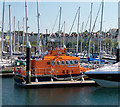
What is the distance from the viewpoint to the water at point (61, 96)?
22109mm

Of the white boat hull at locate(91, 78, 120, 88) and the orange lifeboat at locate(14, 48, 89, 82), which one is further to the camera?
the orange lifeboat at locate(14, 48, 89, 82)

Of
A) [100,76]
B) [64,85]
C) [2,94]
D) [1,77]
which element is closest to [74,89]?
[64,85]

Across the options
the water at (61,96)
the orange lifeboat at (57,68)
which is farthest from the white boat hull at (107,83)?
the orange lifeboat at (57,68)

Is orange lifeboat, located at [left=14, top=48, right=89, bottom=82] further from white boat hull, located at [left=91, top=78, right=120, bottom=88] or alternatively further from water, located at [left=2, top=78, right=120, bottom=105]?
white boat hull, located at [left=91, top=78, right=120, bottom=88]

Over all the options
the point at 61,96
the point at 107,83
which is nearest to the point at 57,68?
the point at 61,96

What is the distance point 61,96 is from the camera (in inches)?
944

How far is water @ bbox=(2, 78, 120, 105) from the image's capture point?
2211 cm

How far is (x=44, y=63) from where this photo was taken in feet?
94.3

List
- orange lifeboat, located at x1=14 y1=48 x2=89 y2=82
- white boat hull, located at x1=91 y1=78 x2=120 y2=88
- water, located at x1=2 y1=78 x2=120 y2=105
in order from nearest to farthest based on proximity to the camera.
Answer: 1. water, located at x1=2 y1=78 x2=120 y2=105
2. white boat hull, located at x1=91 y1=78 x2=120 y2=88
3. orange lifeboat, located at x1=14 y1=48 x2=89 y2=82

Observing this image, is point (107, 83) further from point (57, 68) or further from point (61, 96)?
point (57, 68)

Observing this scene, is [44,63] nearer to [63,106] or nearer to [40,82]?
[40,82]

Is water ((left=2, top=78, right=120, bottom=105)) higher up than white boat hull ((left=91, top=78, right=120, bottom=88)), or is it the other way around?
white boat hull ((left=91, top=78, right=120, bottom=88))

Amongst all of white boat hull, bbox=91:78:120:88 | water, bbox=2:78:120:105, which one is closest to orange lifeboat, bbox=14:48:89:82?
water, bbox=2:78:120:105

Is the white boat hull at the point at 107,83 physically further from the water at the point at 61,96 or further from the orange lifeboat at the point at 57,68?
the orange lifeboat at the point at 57,68
